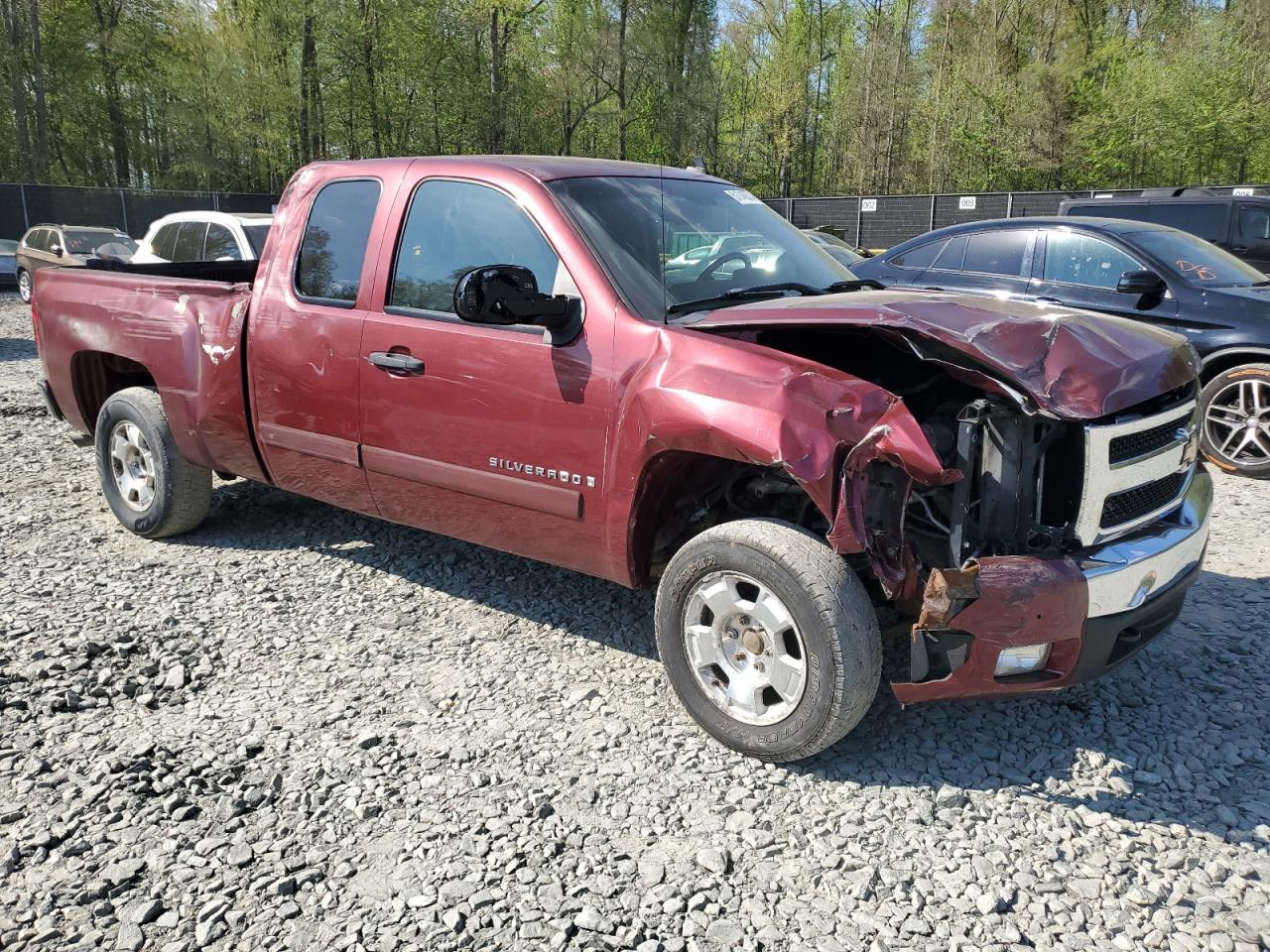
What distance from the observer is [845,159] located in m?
46.6

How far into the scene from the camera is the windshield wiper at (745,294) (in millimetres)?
3643

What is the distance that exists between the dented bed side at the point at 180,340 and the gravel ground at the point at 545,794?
0.81 metres

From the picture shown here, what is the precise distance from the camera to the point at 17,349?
43.9 feet

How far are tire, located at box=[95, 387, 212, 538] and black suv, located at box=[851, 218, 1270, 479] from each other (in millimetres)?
5056

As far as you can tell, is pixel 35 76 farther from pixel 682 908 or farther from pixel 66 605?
pixel 682 908

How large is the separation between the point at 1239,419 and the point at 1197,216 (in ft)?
20.6

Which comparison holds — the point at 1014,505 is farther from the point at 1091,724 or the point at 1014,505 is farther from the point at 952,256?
the point at 952,256

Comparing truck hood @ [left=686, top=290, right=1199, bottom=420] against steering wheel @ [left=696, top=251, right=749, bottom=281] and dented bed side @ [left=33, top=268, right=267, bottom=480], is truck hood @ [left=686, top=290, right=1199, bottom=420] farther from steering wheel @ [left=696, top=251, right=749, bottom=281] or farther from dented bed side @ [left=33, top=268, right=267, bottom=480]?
dented bed side @ [left=33, top=268, right=267, bottom=480]

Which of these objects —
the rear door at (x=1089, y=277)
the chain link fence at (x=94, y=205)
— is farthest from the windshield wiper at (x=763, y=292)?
the chain link fence at (x=94, y=205)

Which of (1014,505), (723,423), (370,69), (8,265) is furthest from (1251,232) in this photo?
(370,69)

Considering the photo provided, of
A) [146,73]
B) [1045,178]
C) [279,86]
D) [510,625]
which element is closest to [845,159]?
[1045,178]

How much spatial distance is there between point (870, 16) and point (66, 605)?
160 feet

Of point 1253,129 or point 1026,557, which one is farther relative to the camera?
point 1253,129

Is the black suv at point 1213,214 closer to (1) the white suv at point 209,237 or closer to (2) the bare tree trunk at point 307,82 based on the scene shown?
(1) the white suv at point 209,237
